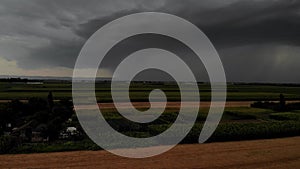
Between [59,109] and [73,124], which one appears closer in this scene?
[73,124]

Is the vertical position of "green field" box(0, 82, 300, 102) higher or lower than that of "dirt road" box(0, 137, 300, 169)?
higher

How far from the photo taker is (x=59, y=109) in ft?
85.3

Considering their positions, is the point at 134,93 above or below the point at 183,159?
above

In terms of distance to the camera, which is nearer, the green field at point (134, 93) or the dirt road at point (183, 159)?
the dirt road at point (183, 159)

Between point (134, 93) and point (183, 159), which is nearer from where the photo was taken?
point (183, 159)

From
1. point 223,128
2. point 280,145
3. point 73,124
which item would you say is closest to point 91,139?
point 73,124

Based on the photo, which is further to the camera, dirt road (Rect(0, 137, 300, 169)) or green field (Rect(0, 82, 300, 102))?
green field (Rect(0, 82, 300, 102))

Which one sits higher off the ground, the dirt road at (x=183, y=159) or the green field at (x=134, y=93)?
the green field at (x=134, y=93)

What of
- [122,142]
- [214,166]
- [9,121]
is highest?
[9,121]

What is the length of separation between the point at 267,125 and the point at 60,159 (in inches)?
615

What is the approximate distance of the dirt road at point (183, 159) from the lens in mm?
13495

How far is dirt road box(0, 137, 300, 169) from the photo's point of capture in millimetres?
13495

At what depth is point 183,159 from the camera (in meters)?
14.7

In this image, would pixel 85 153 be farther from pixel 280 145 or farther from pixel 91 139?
pixel 280 145
